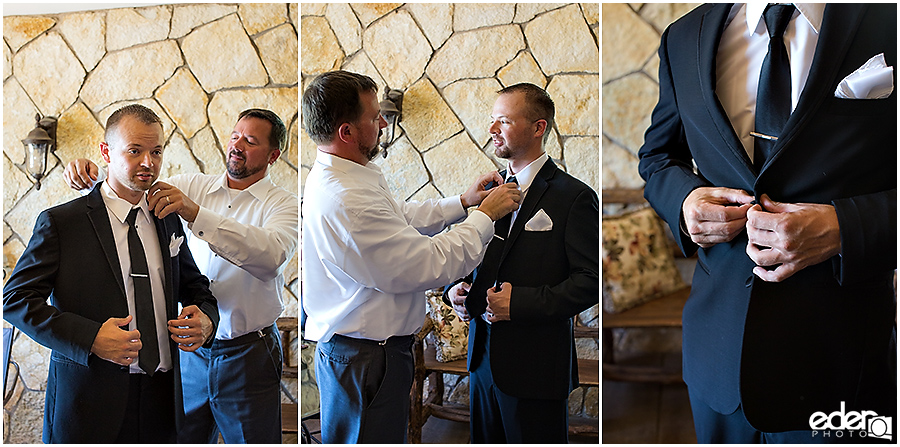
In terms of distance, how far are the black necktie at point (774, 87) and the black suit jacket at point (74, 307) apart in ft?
5.40

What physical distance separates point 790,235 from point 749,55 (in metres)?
0.43

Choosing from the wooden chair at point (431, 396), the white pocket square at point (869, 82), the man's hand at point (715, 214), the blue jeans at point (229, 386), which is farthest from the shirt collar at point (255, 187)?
the white pocket square at point (869, 82)

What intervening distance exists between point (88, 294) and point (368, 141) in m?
0.92

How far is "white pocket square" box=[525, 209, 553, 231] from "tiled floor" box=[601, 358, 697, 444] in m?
0.58

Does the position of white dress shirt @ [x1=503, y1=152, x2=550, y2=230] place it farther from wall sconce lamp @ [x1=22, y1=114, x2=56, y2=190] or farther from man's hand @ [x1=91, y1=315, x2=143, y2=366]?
wall sconce lamp @ [x1=22, y1=114, x2=56, y2=190]

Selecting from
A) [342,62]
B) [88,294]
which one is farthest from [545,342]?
[88,294]

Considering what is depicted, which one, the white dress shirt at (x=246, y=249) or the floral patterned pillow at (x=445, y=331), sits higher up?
the white dress shirt at (x=246, y=249)

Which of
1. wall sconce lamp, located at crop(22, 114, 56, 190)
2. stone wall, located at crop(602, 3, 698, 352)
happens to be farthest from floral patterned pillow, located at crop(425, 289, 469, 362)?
wall sconce lamp, located at crop(22, 114, 56, 190)

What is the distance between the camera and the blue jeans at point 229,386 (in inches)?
74.9

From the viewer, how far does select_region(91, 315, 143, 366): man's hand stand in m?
1.64

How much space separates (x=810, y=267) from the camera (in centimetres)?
119

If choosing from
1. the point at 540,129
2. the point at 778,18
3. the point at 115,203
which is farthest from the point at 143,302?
the point at 778,18

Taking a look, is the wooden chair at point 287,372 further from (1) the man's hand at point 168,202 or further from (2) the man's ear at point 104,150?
(2) the man's ear at point 104,150

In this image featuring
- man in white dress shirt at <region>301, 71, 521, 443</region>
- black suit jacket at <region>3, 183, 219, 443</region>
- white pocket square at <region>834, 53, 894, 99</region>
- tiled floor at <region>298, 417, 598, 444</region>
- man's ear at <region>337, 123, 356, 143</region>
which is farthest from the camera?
tiled floor at <region>298, 417, 598, 444</region>
